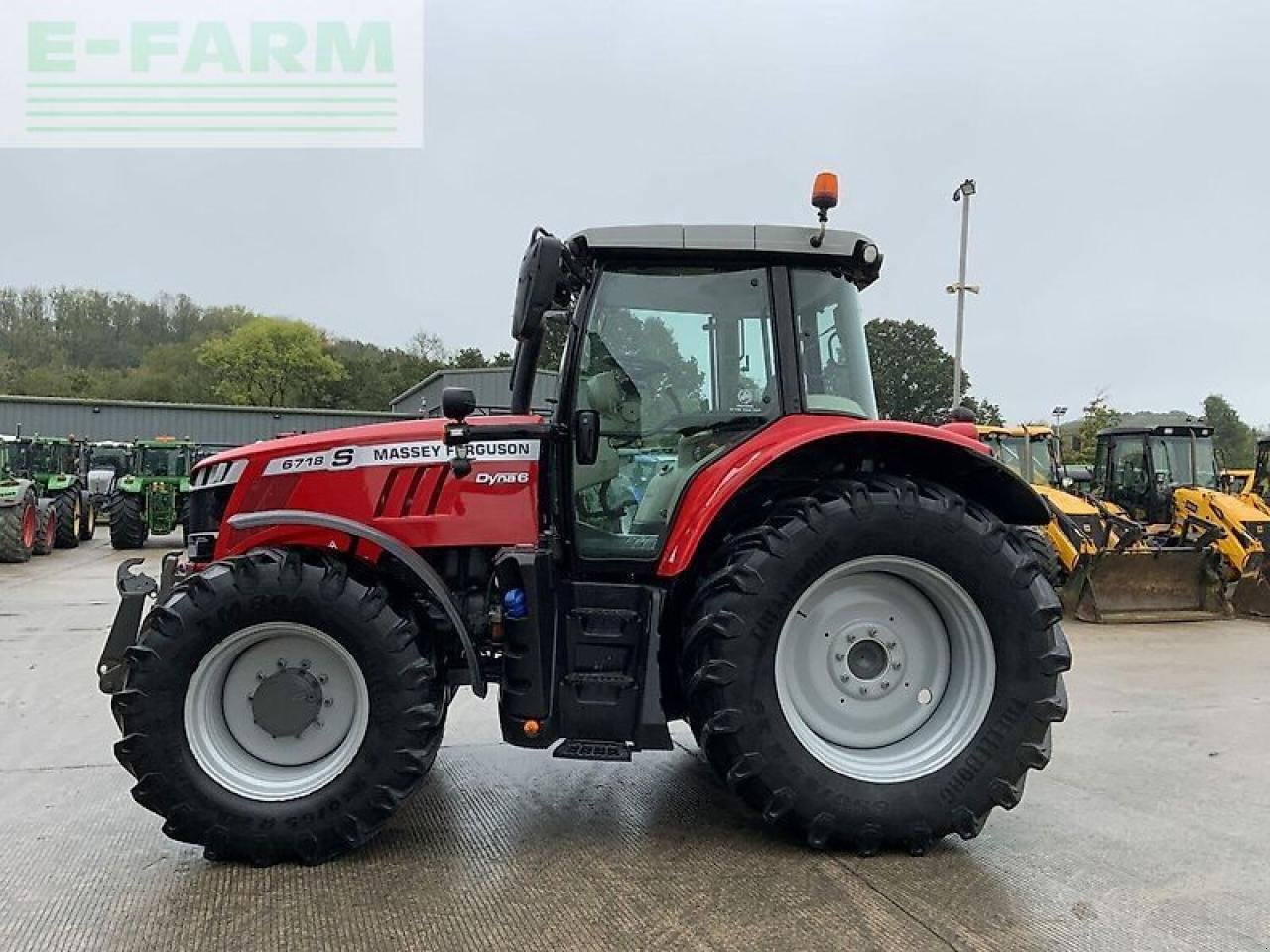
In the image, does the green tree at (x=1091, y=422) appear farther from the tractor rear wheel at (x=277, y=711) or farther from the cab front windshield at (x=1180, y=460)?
the tractor rear wheel at (x=277, y=711)

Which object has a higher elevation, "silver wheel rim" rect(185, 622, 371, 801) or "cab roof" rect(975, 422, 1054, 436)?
"cab roof" rect(975, 422, 1054, 436)

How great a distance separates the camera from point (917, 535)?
3346 millimetres

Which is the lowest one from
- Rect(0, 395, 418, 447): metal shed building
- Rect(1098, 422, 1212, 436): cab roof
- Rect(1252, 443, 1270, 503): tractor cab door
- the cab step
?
the cab step

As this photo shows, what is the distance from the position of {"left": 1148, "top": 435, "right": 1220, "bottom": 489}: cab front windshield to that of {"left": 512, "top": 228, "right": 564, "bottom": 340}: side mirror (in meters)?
12.2

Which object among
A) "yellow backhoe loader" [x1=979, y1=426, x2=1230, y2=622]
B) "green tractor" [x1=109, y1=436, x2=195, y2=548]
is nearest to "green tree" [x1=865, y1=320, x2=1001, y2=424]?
"yellow backhoe loader" [x1=979, y1=426, x2=1230, y2=622]

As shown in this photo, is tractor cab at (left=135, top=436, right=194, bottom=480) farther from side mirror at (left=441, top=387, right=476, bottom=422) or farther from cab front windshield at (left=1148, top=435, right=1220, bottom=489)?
side mirror at (left=441, top=387, right=476, bottom=422)

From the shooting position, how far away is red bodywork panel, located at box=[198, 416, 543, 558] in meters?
3.54

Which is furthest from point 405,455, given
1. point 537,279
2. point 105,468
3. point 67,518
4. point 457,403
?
point 105,468

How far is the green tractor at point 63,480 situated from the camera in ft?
57.3

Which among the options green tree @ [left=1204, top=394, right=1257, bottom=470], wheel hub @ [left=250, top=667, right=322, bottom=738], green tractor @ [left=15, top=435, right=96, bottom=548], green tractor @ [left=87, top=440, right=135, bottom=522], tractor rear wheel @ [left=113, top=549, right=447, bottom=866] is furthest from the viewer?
green tree @ [left=1204, top=394, right=1257, bottom=470]

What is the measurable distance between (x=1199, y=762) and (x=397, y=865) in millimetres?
3769

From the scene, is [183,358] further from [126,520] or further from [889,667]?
[889,667]

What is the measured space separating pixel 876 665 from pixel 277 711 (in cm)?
209

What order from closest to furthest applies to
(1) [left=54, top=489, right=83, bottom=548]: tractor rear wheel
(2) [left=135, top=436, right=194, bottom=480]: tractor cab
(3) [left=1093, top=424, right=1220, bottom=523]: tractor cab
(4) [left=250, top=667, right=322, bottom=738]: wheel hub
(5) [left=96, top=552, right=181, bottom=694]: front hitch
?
(4) [left=250, top=667, right=322, bottom=738]: wheel hub < (5) [left=96, top=552, right=181, bottom=694]: front hitch < (3) [left=1093, top=424, right=1220, bottom=523]: tractor cab < (1) [left=54, top=489, right=83, bottom=548]: tractor rear wheel < (2) [left=135, top=436, right=194, bottom=480]: tractor cab
